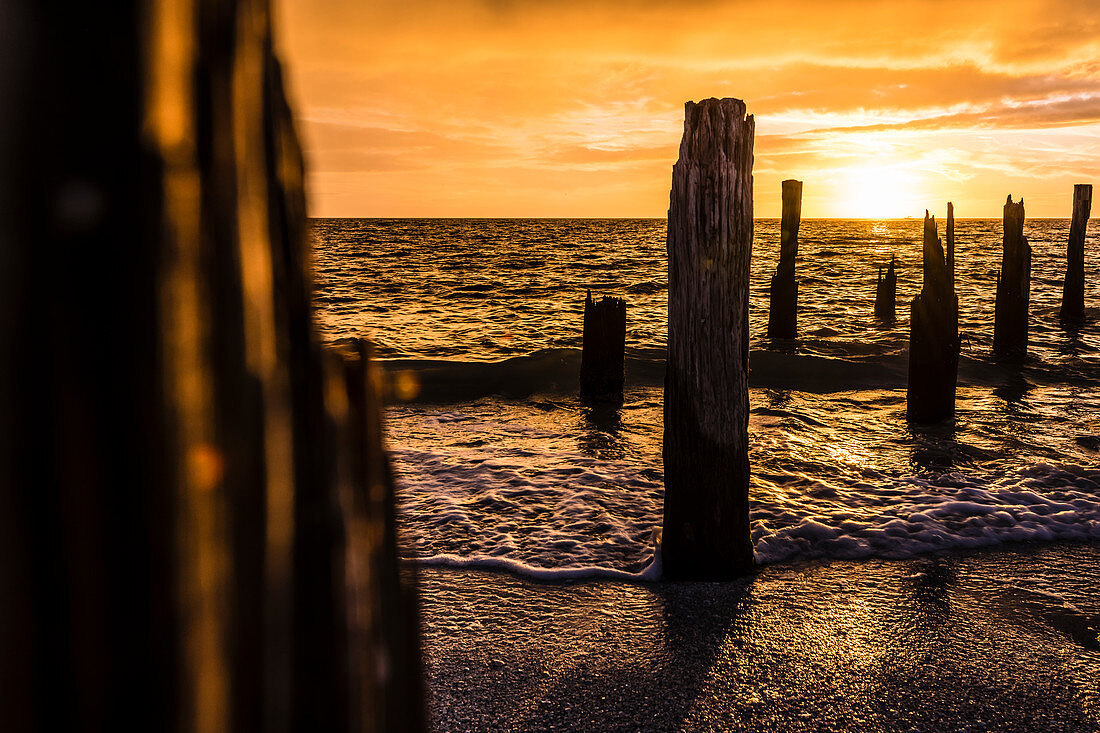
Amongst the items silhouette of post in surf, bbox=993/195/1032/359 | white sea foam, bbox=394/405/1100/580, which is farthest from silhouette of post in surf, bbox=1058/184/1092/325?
white sea foam, bbox=394/405/1100/580

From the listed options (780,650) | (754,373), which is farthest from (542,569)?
(754,373)

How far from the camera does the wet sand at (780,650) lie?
302cm

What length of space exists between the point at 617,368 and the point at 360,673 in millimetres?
9068

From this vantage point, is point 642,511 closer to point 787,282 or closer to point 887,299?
point 787,282

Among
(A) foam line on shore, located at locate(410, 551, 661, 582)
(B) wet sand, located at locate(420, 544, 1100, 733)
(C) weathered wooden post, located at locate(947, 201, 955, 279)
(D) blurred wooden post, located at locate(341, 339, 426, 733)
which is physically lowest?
(A) foam line on shore, located at locate(410, 551, 661, 582)

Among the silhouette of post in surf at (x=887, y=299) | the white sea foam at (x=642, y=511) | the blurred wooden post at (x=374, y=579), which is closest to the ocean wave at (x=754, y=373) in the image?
the white sea foam at (x=642, y=511)

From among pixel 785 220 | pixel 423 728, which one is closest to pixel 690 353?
pixel 423 728

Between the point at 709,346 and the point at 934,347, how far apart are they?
5.38 metres

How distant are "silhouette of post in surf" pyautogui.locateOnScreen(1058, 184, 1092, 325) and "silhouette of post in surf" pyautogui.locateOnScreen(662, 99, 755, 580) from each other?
13797mm

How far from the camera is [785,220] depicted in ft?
48.3

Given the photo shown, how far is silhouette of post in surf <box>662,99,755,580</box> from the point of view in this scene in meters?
3.82

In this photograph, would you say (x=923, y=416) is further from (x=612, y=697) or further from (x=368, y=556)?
(x=368, y=556)

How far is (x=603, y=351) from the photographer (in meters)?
9.48

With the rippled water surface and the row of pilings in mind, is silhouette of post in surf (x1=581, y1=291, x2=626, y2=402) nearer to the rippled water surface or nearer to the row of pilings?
the rippled water surface
